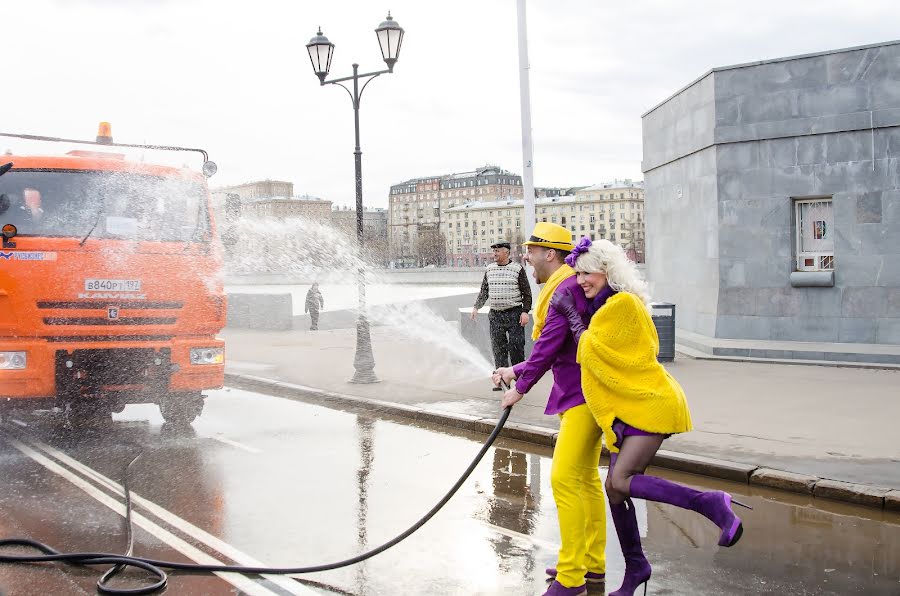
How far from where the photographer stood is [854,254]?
13133 millimetres

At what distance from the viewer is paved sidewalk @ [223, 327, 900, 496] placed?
703 centimetres

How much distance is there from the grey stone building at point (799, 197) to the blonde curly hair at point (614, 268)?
10.4 meters

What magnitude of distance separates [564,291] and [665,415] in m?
0.85

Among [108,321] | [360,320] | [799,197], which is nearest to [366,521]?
[108,321]

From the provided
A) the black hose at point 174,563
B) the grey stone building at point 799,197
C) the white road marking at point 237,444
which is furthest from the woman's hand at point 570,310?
the grey stone building at point 799,197

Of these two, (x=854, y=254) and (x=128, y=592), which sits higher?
(x=854, y=254)

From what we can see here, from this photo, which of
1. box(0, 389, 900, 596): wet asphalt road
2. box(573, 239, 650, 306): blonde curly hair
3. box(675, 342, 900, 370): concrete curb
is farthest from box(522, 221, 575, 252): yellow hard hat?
box(675, 342, 900, 370): concrete curb

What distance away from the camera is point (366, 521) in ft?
18.9

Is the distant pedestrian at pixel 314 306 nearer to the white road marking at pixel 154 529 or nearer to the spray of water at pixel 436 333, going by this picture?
the spray of water at pixel 436 333

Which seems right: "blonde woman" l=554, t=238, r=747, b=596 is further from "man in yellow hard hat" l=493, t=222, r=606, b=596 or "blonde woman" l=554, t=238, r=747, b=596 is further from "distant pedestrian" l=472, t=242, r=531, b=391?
"distant pedestrian" l=472, t=242, r=531, b=391

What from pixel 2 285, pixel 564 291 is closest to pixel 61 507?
pixel 2 285

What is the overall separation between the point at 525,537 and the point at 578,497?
1.23m

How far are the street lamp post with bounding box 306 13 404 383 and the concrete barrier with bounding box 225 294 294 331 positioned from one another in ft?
37.7

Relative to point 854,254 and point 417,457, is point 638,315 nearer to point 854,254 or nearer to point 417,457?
point 417,457
